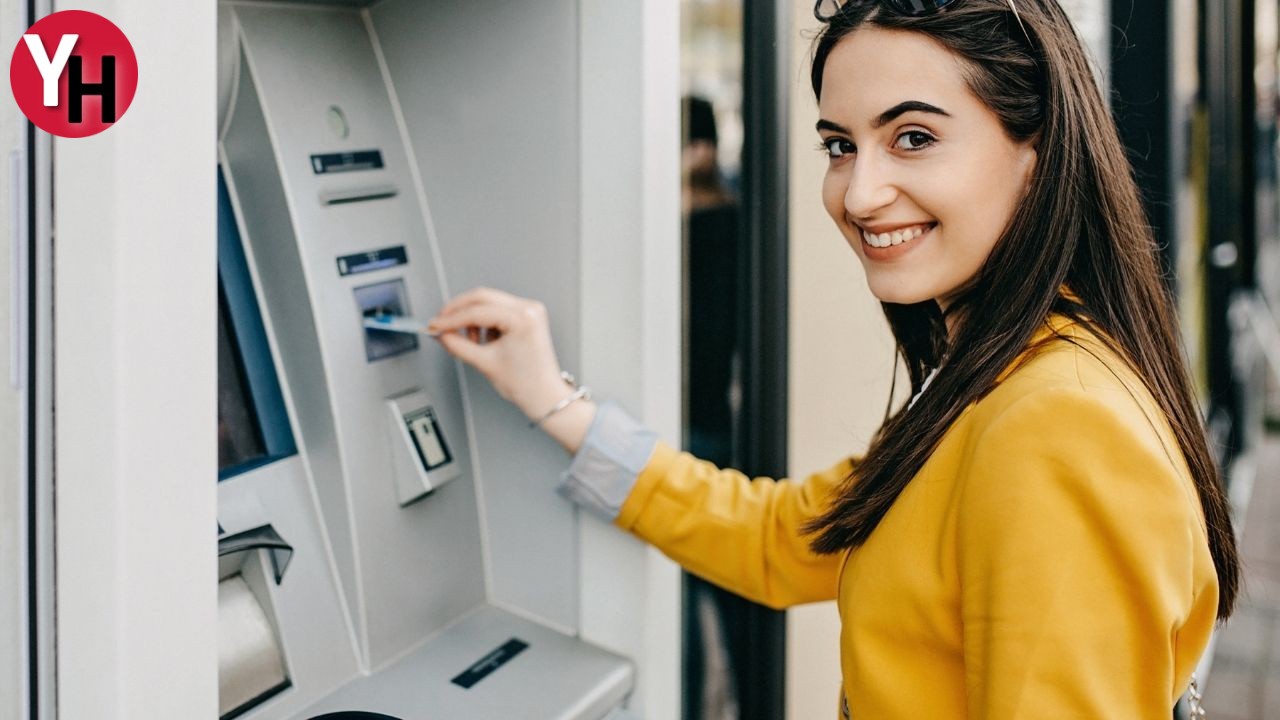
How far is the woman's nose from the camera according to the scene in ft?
3.88

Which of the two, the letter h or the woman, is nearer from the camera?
the letter h

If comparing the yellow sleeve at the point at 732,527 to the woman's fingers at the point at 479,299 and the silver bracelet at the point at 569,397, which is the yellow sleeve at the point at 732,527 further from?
the woman's fingers at the point at 479,299

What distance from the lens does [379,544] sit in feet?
4.69

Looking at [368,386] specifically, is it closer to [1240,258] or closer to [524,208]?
[524,208]

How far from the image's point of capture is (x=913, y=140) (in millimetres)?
1180

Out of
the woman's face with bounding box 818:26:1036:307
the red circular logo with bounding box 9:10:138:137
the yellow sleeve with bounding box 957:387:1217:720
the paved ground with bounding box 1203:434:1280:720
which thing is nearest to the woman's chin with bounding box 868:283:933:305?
the woman's face with bounding box 818:26:1036:307

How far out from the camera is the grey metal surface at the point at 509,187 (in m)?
1.51

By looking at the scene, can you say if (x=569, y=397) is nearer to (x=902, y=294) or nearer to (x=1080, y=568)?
(x=902, y=294)

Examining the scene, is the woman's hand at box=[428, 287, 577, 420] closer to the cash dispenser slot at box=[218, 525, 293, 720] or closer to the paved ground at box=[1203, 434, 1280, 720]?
the cash dispenser slot at box=[218, 525, 293, 720]

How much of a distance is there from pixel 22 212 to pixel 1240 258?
5.85m

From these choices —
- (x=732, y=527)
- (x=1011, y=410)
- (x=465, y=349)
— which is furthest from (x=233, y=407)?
(x=1011, y=410)

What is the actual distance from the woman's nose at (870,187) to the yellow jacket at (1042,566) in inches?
8.8

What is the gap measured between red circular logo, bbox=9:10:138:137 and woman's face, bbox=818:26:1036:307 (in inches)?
28.1

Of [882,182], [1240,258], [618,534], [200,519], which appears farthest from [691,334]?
[1240,258]
